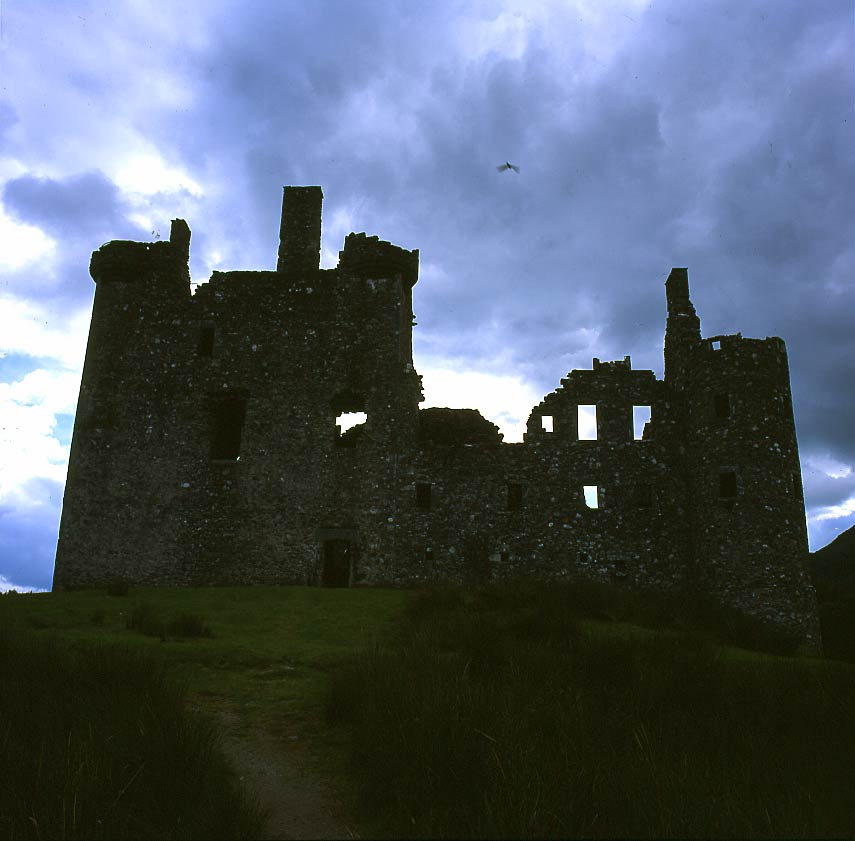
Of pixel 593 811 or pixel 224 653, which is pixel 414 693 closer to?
pixel 593 811

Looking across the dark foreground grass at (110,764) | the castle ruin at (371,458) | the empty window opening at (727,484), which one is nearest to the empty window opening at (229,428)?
the castle ruin at (371,458)

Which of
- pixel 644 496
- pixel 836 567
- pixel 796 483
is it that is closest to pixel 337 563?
pixel 644 496

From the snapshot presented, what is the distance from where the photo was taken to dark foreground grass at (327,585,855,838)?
5.13m

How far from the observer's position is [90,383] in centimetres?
2264

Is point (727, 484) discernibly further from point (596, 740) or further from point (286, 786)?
point (286, 786)

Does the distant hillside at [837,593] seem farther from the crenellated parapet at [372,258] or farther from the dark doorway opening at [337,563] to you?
the crenellated parapet at [372,258]

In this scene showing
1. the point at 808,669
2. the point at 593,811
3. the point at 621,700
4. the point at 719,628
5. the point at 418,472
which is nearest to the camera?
the point at 593,811

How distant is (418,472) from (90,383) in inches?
435

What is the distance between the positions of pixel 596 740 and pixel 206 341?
64.5ft

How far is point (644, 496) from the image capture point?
845 inches

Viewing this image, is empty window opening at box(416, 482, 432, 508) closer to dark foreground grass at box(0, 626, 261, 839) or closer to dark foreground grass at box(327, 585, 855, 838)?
dark foreground grass at box(327, 585, 855, 838)

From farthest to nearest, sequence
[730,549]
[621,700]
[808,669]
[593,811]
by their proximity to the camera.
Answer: [730,549] < [808,669] < [621,700] < [593,811]

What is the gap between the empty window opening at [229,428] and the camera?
22.7 m

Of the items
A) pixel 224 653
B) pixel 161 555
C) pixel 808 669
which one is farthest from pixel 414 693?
pixel 161 555
